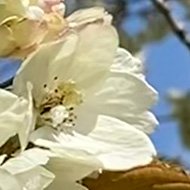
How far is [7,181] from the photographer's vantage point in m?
0.53

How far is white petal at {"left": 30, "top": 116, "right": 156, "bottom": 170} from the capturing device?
22.1 inches

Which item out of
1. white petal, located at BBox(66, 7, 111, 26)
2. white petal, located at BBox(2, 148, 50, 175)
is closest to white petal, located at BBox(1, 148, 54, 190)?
white petal, located at BBox(2, 148, 50, 175)

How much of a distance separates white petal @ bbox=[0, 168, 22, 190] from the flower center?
0.07 metres

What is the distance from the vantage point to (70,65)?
0.60m

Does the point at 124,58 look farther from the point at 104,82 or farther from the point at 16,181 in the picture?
the point at 16,181

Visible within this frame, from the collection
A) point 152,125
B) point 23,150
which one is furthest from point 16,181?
point 152,125

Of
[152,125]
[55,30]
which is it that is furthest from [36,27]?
[152,125]

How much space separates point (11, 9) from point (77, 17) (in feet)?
0.17

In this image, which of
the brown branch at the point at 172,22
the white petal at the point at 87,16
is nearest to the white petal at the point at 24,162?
the white petal at the point at 87,16

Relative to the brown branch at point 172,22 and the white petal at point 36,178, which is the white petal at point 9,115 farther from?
the brown branch at point 172,22

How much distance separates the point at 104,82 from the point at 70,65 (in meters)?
0.03

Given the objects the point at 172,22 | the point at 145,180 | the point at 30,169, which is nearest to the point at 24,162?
the point at 30,169

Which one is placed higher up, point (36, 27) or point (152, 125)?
point (36, 27)

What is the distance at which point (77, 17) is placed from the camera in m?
0.60
